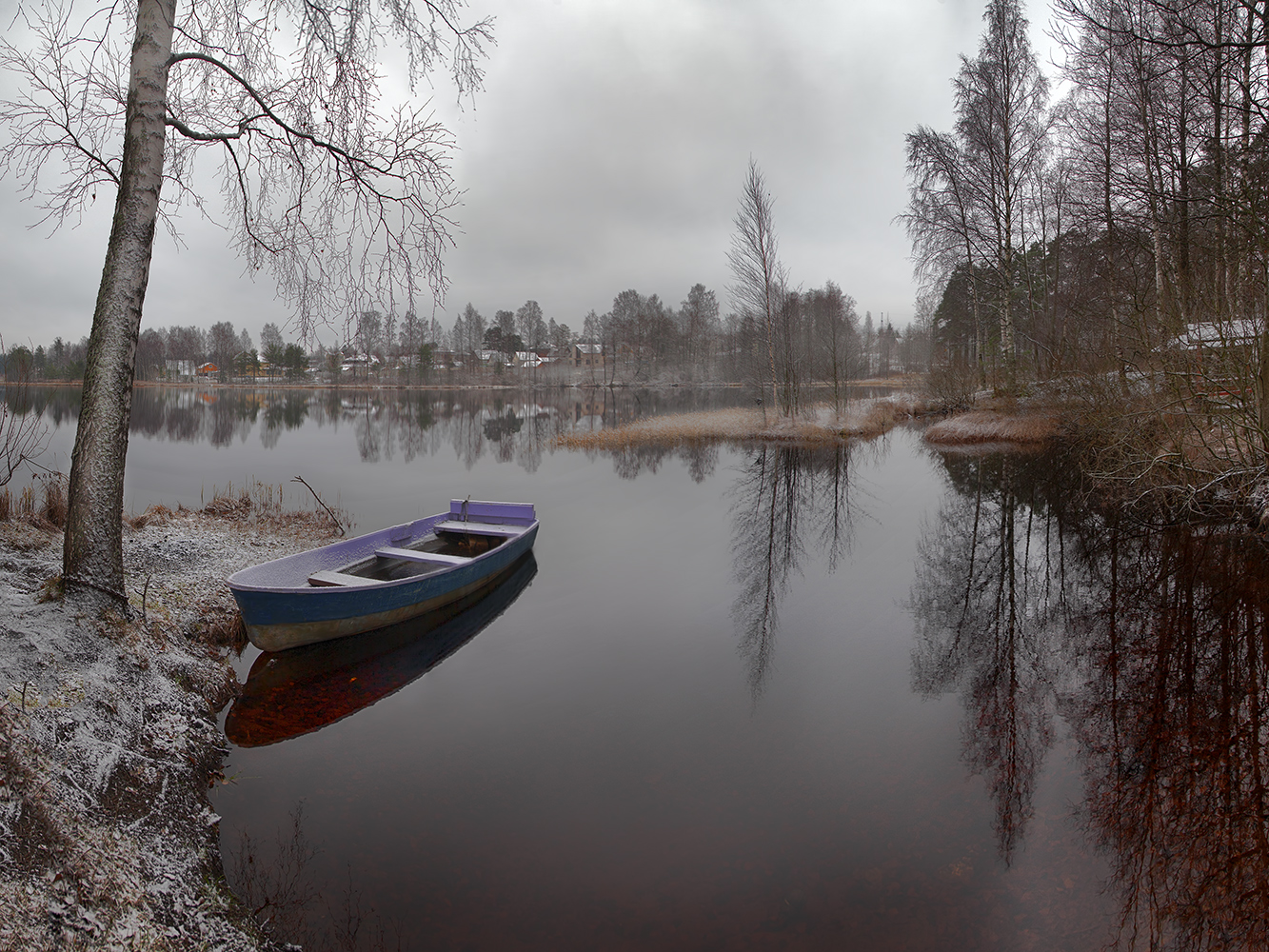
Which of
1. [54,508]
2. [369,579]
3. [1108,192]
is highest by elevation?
[1108,192]

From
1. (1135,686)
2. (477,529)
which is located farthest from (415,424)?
(1135,686)

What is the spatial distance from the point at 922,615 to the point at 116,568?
8.91 meters

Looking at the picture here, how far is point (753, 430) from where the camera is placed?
28297 mm

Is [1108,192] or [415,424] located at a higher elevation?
[1108,192]

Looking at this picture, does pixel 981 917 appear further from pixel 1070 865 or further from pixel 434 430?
pixel 434 430

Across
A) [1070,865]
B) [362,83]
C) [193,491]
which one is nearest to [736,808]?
[1070,865]

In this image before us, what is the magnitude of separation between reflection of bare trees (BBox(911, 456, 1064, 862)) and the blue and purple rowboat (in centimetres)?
577

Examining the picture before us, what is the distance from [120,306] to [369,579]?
388cm

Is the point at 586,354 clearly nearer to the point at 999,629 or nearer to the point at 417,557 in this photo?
the point at 417,557

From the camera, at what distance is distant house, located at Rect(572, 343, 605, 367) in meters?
107

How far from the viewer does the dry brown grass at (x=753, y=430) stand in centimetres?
2711

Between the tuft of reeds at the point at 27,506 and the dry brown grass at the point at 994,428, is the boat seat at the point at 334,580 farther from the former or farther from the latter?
the dry brown grass at the point at 994,428

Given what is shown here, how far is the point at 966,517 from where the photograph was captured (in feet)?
43.9

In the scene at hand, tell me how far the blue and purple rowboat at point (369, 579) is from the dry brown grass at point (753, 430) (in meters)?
16.2
